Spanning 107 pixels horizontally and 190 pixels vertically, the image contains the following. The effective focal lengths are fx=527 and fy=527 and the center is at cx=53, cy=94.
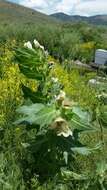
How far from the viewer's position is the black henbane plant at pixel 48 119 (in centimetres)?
376

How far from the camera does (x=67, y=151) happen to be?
3938mm

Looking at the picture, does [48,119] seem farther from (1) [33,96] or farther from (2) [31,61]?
(2) [31,61]

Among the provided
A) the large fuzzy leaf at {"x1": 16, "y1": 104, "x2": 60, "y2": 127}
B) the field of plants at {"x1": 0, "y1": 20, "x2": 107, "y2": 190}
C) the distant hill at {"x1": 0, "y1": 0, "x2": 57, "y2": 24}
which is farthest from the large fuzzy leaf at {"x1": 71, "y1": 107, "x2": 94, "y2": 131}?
the distant hill at {"x1": 0, "y1": 0, "x2": 57, "y2": 24}

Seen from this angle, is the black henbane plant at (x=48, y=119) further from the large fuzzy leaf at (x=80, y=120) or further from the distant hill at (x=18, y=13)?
the distant hill at (x=18, y=13)

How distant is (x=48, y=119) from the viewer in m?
3.71

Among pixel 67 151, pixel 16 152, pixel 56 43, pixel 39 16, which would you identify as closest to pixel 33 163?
pixel 16 152

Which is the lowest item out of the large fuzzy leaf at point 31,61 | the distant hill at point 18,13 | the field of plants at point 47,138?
the distant hill at point 18,13

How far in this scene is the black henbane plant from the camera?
3756mm

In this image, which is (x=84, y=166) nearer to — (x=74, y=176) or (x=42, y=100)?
(x=74, y=176)

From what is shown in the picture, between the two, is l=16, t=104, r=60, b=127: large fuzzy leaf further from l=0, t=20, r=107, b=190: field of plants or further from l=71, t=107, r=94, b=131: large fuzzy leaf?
l=71, t=107, r=94, b=131: large fuzzy leaf

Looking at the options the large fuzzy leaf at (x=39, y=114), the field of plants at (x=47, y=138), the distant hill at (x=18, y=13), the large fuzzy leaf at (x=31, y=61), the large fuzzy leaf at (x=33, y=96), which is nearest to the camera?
the large fuzzy leaf at (x=39, y=114)

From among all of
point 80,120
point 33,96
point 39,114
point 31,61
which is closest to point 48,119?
point 39,114

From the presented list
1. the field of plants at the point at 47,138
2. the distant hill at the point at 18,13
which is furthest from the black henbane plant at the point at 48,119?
the distant hill at the point at 18,13

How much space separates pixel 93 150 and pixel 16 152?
28.2 inches
